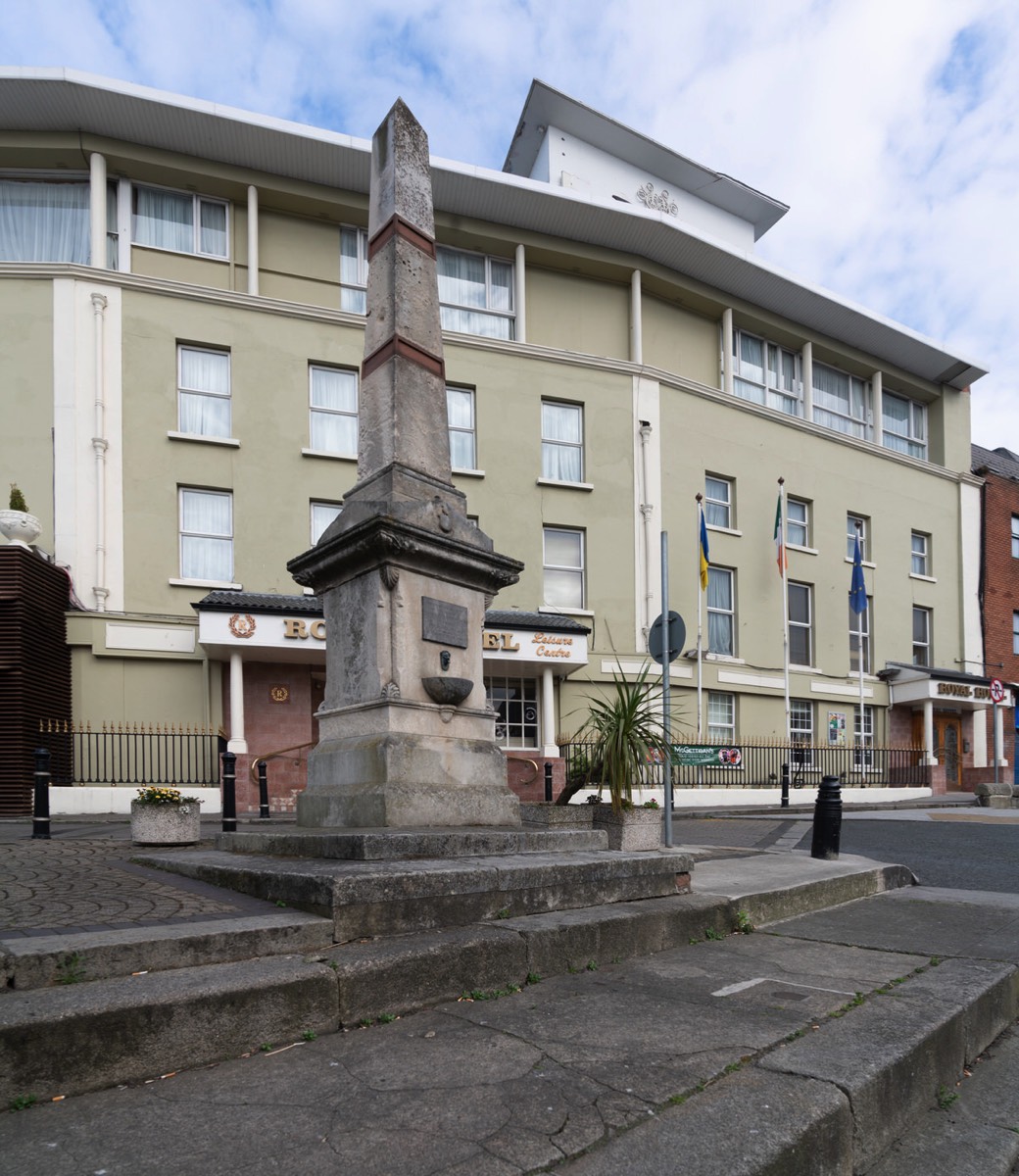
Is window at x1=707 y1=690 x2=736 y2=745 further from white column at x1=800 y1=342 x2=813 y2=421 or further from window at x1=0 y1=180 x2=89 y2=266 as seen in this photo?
window at x1=0 y1=180 x2=89 y2=266

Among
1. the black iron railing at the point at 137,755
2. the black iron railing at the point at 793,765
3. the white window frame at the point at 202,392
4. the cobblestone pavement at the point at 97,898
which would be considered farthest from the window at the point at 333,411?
the cobblestone pavement at the point at 97,898

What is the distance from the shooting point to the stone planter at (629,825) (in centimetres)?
807

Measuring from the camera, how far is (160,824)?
29.3ft

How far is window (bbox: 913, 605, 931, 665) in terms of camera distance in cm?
3009

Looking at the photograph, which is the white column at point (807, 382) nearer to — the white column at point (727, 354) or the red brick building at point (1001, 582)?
the white column at point (727, 354)

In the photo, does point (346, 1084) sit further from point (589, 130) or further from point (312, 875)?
point (589, 130)

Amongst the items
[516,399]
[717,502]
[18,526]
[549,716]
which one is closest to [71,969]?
[18,526]

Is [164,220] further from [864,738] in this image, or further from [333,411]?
[864,738]

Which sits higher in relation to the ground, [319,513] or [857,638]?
[319,513]

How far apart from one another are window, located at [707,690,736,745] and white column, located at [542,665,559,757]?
5.21m

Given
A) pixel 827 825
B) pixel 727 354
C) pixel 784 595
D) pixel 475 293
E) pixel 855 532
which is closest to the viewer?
pixel 827 825

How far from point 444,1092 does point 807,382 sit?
28162 millimetres

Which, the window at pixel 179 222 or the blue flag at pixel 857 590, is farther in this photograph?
the blue flag at pixel 857 590

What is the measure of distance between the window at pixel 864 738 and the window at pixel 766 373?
935 cm
